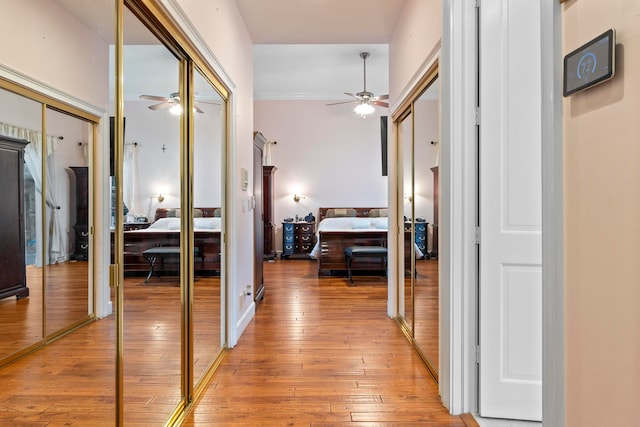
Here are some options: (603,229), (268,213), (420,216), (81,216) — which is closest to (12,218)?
(81,216)

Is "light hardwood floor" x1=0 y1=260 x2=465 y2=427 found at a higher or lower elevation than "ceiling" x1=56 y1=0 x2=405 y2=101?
lower

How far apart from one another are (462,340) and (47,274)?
1.89 metres

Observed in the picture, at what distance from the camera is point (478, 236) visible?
204 centimetres

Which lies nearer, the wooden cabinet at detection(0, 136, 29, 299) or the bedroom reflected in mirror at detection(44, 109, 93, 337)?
the wooden cabinet at detection(0, 136, 29, 299)

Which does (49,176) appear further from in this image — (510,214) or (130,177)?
(510,214)

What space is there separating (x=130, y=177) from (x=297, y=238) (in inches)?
256

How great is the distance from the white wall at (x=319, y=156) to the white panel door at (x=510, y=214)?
255 inches

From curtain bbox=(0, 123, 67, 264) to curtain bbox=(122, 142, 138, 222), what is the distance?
41 centimetres

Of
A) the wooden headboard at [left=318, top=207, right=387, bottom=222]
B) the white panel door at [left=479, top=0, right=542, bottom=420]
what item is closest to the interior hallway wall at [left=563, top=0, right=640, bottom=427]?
the white panel door at [left=479, top=0, right=542, bottom=420]

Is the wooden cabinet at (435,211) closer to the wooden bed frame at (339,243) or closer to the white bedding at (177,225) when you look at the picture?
the white bedding at (177,225)

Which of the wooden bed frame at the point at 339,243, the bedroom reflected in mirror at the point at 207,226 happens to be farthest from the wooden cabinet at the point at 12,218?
the wooden bed frame at the point at 339,243

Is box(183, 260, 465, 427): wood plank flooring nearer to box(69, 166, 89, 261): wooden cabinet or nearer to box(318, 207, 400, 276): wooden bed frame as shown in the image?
box(69, 166, 89, 261): wooden cabinet

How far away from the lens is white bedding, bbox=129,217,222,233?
1953 millimetres

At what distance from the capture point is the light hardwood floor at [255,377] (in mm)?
1179
